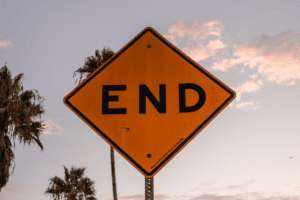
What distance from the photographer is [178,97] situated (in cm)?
255

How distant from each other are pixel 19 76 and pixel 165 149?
1752cm

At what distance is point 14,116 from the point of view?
16156 mm

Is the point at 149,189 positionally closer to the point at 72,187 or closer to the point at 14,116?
the point at 14,116

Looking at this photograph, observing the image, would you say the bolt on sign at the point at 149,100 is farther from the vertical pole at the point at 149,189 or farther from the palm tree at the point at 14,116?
the palm tree at the point at 14,116

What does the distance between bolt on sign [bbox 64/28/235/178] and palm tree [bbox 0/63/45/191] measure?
49.1ft

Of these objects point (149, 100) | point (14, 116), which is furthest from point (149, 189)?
point (14, 116)

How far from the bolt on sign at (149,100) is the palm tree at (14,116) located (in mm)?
14968

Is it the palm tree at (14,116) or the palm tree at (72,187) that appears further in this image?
the palm tree at (72,187)

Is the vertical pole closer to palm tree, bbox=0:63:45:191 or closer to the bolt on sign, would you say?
the bolt on sign

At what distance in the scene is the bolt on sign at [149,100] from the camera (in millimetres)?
2432

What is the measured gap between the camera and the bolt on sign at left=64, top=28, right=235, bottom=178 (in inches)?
95.7

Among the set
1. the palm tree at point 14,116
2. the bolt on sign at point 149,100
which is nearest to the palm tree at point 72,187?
the palm tree at point 14,116

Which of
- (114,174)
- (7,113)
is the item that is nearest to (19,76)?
(7,113)

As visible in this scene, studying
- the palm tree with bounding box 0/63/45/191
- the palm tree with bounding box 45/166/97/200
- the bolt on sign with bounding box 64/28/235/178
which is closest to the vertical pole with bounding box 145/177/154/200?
the bolt on sign with bounding box 64/28/235/178
